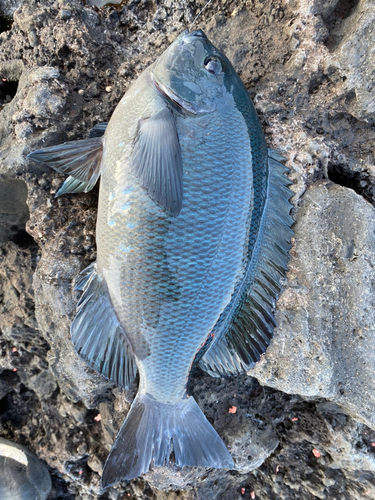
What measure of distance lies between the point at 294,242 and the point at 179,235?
2.24 feet

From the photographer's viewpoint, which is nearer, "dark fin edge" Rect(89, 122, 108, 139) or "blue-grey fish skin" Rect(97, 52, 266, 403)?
"blue-grey fish skin" Rect(97, 52, 266, 403)

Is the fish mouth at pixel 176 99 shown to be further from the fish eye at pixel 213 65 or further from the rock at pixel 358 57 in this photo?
the rock at pixel 358 57

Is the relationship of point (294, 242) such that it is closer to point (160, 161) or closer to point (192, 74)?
point (160, 161)

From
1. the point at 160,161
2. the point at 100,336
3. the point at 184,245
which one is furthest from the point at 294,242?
the point at 100,336

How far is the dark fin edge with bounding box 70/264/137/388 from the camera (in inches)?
63.6

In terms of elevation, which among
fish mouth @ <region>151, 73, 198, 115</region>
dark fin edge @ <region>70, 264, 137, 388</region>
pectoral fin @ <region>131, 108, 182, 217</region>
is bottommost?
dark fin edge @ <region>70, 264, 137, 388</region>

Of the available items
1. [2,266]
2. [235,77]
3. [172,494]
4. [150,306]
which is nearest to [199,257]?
[150,306]

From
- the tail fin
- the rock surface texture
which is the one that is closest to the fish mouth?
the rock surface texture

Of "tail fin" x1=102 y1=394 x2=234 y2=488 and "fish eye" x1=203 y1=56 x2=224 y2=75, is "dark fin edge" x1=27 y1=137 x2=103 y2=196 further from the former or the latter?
"tail fin" x1=102 y1=394 x2=234 y2=488

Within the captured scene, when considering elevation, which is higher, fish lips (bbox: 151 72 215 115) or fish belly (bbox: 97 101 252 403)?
fish lips (bbox: 151 72 215 115)

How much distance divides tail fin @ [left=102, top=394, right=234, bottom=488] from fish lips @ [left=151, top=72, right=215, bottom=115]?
4.79 feet

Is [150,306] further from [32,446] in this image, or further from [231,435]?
[32,446]

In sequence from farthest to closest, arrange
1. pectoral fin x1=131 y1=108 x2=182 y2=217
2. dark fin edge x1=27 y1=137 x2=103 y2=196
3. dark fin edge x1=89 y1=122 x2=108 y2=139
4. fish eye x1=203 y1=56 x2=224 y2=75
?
dark fin edge x1=89 y1=122 x2=108 y2=139
dark fin edge x1=27 y1=137 x2=103 y2=196
fish eye x1=203 y1=56 x2=224 y2=75
pectoral fin x1=131 y1=108 x2=182 y2=217

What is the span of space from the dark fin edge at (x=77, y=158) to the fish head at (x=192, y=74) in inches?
17.4
